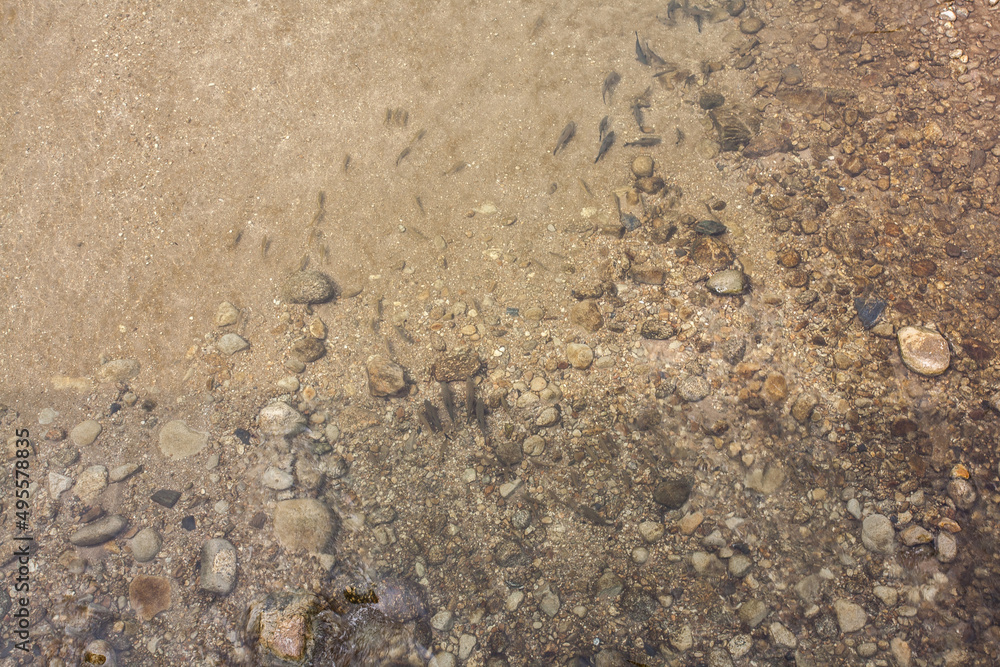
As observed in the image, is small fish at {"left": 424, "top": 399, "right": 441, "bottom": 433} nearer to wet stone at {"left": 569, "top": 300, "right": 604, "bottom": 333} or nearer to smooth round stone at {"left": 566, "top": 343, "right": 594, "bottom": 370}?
smooth round stone at {"left": 566, "top": 343, "right": 594, "bottom": 370}

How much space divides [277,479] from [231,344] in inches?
47.1

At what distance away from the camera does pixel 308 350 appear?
3.73 metres

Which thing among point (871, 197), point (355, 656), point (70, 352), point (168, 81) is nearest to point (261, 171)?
point (168, 81)

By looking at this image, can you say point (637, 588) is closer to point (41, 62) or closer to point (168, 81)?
point (168, 81)


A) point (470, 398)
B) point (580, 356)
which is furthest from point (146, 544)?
point (580, 356)

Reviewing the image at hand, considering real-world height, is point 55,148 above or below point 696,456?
above

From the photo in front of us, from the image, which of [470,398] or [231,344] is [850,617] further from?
[231,344]

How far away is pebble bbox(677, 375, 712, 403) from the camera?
3.49m

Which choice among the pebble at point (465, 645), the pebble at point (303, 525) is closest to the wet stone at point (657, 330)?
the pebble at point (465, 645)

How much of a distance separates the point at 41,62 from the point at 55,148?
0.85 metres

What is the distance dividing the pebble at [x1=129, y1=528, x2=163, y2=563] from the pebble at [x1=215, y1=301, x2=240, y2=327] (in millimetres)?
1570

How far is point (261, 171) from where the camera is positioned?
164 inches

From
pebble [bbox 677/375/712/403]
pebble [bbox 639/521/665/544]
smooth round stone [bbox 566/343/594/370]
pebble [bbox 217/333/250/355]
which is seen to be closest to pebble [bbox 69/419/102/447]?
pebble [bbox 217/333/250/355]

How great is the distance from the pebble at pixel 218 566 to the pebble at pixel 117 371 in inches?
61.4
